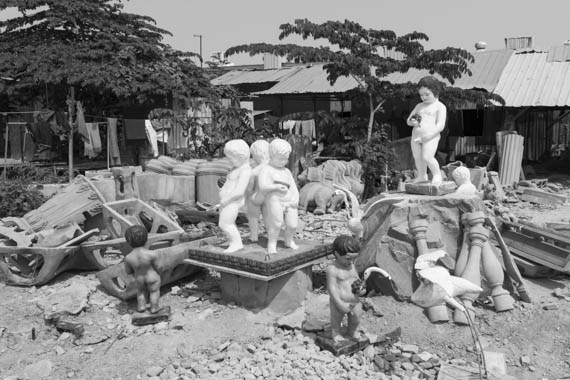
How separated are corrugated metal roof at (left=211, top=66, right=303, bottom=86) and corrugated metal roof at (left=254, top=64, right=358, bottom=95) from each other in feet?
2.23

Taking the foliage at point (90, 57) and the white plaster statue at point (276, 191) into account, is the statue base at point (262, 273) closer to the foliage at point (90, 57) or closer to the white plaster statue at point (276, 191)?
the white plaster statue at point (276, 191)

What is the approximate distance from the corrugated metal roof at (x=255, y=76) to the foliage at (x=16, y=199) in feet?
36.5

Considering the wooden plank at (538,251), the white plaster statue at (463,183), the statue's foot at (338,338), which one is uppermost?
the white plaster statue at (463,183)

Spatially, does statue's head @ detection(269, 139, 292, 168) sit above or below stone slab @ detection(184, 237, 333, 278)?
above

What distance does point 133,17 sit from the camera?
17.0 m

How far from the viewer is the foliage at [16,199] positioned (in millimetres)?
9445

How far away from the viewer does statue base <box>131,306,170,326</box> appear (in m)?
5.25

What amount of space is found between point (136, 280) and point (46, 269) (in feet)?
5.33

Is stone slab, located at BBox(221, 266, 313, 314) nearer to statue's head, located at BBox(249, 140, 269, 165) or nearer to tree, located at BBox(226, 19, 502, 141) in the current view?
statue's head, located at BBox(249, 140, 269, 165)

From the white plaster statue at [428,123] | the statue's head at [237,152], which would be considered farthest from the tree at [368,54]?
the statue's head at [237,152]

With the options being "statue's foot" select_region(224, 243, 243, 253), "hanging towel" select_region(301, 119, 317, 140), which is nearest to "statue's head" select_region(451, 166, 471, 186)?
"statue's foot" select_region(224, 243, 243, 253)

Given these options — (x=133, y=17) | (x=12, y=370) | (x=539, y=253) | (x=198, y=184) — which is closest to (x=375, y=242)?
(x=539, y=253)

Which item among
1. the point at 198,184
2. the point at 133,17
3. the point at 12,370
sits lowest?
the point at 12,370

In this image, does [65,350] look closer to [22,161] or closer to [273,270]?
[273,270]
